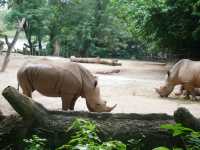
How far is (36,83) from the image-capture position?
372 inches

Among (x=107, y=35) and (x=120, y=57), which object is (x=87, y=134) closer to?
(x=107, y=35)

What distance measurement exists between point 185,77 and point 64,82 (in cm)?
551

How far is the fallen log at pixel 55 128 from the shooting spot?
3986 millimetres

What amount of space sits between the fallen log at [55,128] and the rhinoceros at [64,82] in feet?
15.9

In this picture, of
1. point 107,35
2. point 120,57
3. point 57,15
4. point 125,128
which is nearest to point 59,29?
point 57,15

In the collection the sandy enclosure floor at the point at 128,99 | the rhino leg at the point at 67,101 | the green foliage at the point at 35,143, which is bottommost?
the sandy enclosure floor at the point at 128,99

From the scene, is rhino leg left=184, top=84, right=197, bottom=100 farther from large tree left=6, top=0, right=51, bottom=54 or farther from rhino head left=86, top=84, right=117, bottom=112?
large tree left=6, top=0, right=51, bottom=54

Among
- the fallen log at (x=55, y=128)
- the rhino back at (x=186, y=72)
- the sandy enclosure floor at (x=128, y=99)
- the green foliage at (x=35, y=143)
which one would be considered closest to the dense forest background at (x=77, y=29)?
the sandy enclosure floor at (x=128, y=99)

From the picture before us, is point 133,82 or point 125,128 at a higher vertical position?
point 125,128

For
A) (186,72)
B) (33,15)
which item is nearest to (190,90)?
(186,72)

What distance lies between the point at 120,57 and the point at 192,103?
106 feet

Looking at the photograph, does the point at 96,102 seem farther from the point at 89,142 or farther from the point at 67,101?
the point at 89,142

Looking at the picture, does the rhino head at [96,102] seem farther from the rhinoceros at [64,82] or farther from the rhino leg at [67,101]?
the rhino leg at [67,101]

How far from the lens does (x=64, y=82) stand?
364 inches
